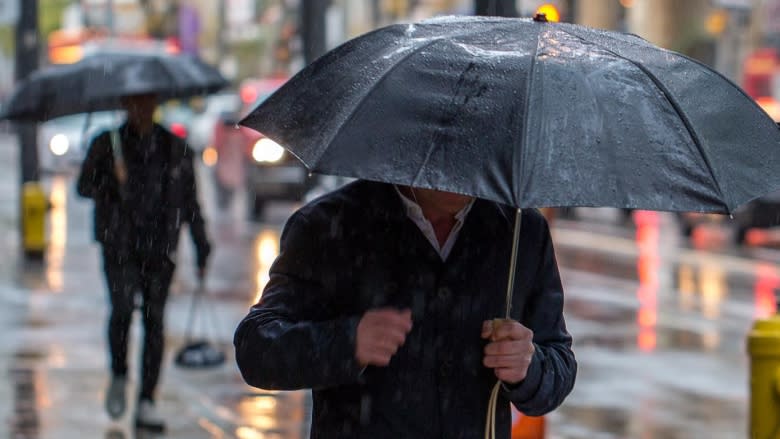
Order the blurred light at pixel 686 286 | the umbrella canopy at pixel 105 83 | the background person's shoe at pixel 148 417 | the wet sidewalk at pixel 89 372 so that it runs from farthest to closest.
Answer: the blurred light at pixel 686 286, the umbrella canopy at pixel 105 83, the wet sidewalk at pixel 89 372, the background person's shoe at pixel 148 417

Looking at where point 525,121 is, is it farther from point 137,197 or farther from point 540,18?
point 137,197

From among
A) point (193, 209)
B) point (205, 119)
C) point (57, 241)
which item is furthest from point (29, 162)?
point (205, 119)

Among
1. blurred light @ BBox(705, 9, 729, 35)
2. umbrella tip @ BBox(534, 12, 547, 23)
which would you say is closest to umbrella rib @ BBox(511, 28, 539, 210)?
umbrella tip @ BBox(534, 12, 547, 23)

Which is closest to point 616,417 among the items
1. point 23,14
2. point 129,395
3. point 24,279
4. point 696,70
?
point 129,395

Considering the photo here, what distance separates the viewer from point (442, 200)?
11.4 ft

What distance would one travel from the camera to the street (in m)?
8.52

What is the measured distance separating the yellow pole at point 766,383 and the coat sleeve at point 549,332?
2166mm

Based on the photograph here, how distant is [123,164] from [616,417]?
318cm

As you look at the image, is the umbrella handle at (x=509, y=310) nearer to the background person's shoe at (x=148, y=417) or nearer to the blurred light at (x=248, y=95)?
the background person's shoe at (x=148, y=417)

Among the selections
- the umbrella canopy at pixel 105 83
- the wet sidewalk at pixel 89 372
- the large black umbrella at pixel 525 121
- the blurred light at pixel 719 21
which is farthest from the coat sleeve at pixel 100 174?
the blurred light at pixel 719 21

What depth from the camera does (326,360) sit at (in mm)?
3316

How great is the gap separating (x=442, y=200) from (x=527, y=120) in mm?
313

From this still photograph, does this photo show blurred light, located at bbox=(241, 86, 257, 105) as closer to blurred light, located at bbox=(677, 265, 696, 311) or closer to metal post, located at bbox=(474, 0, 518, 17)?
blurred light, located at bbox=(677, 265, 696, 311)

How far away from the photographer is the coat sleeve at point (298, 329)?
131 inches
